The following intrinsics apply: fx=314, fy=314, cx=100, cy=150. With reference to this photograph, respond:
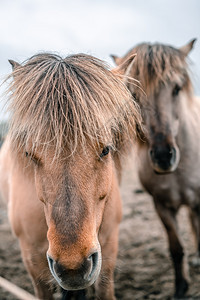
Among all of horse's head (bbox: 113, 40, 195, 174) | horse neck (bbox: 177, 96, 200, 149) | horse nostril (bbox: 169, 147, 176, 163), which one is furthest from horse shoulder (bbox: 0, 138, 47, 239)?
horse neck (bbox: 177, 96, 200, 149)

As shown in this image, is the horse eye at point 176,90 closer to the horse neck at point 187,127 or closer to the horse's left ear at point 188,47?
the horse neck at point 187,127

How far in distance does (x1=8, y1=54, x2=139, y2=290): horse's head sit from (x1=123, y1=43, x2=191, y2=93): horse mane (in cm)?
98

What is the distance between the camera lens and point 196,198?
3.32m

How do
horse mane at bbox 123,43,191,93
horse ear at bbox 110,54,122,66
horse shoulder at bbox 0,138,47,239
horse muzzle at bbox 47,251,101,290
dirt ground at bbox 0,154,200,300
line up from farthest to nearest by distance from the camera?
dirt ground at bbox 0,154,200,300 → horse ear at bbox 110,54,122,66 → horse mane at bbox 123,43,191,93 → horse shoulder at bbox 0,138,47,239 → horse muzzle at bbox 47,251,101,290

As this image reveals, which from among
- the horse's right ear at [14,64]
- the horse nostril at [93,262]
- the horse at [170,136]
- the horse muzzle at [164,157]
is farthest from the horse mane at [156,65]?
the horse nostril at [93,262]

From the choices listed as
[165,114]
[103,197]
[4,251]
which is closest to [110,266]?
[103,197]

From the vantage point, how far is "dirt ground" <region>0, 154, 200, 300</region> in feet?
11.2

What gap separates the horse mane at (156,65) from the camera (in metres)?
2.89

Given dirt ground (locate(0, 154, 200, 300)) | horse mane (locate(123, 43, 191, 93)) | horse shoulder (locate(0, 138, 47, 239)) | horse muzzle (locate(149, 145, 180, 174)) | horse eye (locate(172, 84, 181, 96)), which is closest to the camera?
horse shoulder (locate(0, 138, 47, 239))

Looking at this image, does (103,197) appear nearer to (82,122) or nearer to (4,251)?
(82,122)

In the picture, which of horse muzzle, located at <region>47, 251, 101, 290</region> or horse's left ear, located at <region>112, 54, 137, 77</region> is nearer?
horse muzzle, located at <region>47, 251, 101, 290</region>

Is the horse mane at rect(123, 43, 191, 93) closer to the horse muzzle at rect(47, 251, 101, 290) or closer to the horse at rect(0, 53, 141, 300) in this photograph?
the horse at rect(0, 53, 141, 300)

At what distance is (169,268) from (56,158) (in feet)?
9.20

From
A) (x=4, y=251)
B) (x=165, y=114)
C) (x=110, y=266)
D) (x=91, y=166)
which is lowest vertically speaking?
(x=4, y=251)
